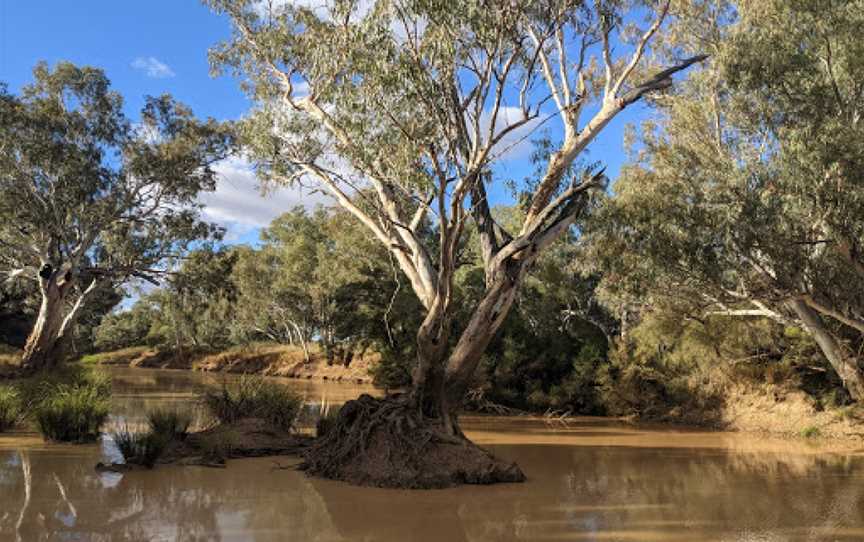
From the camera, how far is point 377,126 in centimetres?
1071

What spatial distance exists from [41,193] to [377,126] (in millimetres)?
14254

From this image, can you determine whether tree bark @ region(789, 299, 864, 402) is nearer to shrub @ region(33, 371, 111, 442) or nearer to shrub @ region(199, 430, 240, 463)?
shrub @ region(199, 430, 240, 463)

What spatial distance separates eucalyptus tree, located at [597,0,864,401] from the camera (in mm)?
12273

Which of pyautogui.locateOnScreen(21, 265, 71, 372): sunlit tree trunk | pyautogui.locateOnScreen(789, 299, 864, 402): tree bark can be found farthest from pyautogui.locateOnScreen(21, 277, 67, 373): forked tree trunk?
pyautogui.locateOnScreen(789, 299, 864, 402): tree bark

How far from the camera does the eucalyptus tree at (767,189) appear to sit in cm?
1227

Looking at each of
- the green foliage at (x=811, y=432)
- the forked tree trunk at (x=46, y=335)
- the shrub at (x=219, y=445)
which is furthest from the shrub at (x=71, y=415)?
the green foliage at (x=811, y=432)

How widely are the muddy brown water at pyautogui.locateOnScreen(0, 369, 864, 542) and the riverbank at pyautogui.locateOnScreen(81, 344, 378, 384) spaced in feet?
70.4

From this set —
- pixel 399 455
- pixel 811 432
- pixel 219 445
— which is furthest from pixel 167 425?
pixel 811 432

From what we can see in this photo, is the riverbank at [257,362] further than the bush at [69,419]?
Yes

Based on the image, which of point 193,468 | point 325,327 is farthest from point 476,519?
point 325,327

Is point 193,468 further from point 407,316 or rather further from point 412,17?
point 407,316

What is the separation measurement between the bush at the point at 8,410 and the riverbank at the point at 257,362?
65.1 ft

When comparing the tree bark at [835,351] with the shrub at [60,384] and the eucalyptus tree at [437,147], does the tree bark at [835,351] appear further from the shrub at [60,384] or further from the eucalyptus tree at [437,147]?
the shrub at [60,384]

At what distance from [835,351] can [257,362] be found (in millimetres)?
35023
